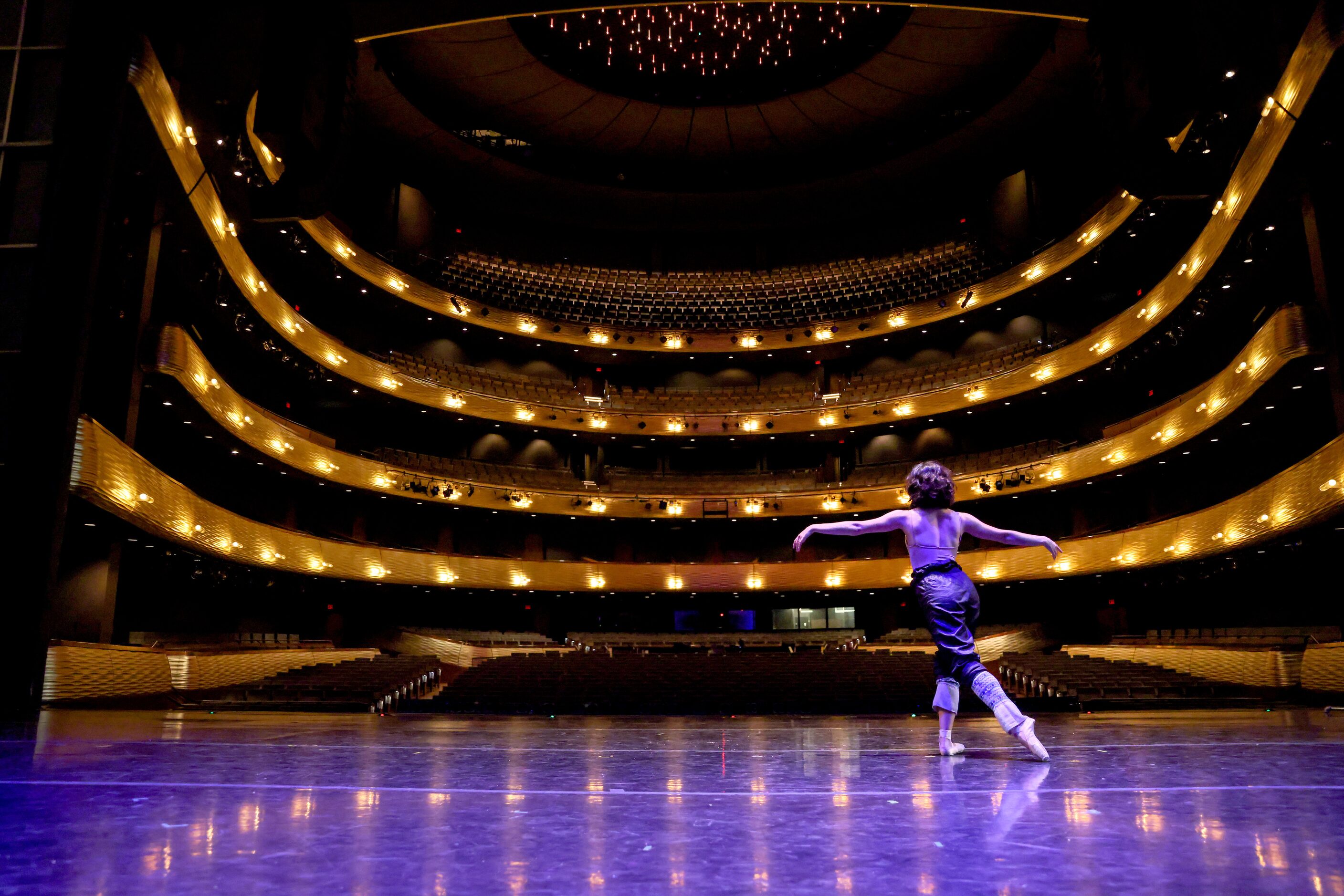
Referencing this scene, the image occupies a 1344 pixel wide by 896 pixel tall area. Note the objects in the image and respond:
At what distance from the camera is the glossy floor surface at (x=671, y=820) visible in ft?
6.27

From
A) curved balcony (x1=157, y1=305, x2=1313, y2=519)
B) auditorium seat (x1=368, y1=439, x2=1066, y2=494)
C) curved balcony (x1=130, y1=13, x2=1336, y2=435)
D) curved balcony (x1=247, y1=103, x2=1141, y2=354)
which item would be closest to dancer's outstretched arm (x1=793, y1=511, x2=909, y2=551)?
curved balcony (x1=130, y1=13, x2=1336, y2=435)

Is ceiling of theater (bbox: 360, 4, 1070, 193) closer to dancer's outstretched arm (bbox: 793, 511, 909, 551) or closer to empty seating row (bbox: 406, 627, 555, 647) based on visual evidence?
empty seating row (bbox: 406, 627, 555, 647)

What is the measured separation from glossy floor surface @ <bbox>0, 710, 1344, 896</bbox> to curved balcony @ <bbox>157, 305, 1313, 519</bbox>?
1393cm

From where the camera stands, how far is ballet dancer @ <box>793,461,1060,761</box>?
4906 mm

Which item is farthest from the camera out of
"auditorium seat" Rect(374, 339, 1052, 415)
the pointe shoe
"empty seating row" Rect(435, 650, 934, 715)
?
"auditorium seat" Rect(374, 339, 1052, 415)

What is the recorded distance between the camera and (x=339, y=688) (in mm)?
15570

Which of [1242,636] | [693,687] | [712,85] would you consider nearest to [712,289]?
[712,85]

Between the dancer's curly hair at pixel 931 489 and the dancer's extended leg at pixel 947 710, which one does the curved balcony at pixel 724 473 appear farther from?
the dancer's extended leg at pixel 947 710

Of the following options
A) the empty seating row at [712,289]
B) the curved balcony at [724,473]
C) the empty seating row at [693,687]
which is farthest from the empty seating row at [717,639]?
the empty seating row at [712,289]

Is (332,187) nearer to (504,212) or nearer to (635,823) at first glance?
(635,823)

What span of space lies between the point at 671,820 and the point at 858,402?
29.4m

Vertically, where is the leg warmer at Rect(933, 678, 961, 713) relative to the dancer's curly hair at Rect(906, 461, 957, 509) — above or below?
below

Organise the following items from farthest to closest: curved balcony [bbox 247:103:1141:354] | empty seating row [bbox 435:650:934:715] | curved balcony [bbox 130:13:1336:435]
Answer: curved balcony [bbox 247:103:1141:354] < empty seating row [bbox 435:650:934:715] < curved balcony [bbox 130:13:1336:435]

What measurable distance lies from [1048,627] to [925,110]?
18239mm
